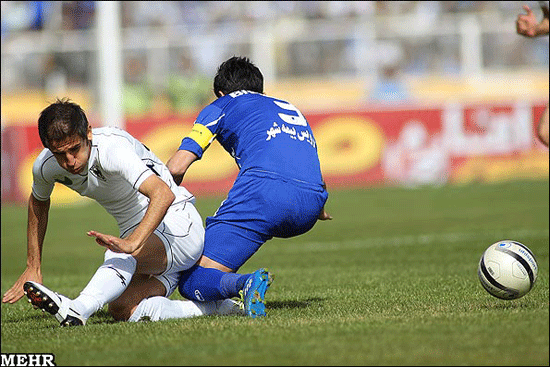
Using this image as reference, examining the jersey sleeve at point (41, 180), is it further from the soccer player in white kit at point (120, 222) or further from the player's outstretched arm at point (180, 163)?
the player's outstretched arm at point (180, 163)

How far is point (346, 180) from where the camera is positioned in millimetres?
21734

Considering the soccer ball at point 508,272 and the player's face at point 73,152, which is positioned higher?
the player's face at point 73,152

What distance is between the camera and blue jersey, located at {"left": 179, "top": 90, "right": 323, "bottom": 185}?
716 cm

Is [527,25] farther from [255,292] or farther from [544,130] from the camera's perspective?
[255,292]

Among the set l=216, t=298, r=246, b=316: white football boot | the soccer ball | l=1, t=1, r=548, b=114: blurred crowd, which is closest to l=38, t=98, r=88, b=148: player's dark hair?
l=216, t=298, r=246, b=316: white football boot

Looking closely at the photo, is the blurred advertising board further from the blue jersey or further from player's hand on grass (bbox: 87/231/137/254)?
player's hand on grass (bbox: 87/231/137/254)

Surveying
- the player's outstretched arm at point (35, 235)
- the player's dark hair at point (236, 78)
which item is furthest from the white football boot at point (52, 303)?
the player's dark hair at point (236, 78)

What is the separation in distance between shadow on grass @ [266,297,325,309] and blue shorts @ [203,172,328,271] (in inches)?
19.5

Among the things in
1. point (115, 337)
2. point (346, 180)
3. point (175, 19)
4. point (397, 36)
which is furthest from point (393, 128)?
point (115, 337)

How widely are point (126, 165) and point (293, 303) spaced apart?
2.02 metres

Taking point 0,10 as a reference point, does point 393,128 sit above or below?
below

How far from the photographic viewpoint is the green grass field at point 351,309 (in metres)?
5.05

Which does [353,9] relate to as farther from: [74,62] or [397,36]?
[74,62]

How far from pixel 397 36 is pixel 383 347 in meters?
21.3
